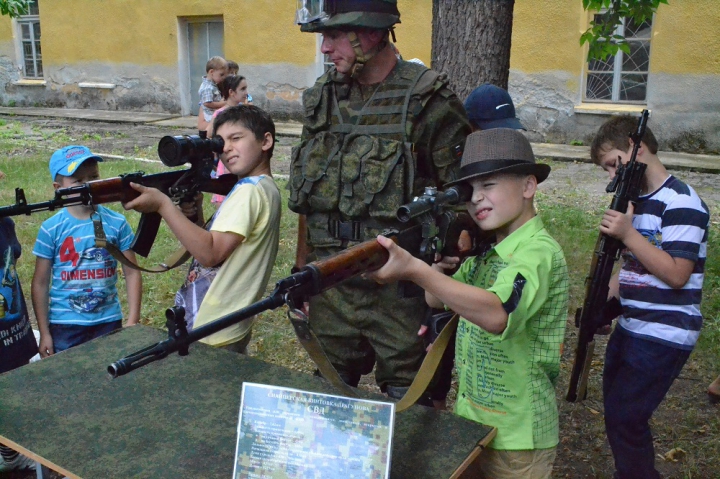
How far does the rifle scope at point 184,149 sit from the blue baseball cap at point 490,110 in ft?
4.36

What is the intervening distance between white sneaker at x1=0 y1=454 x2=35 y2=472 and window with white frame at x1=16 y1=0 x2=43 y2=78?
17280mm

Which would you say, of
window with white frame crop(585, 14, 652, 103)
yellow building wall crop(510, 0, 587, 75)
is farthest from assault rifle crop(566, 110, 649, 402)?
window with white frame crop(585, 14, 652, 103)

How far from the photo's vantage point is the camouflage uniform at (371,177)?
285 cm

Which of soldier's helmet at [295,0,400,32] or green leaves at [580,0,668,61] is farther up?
green leaves at [580,0,668,61]

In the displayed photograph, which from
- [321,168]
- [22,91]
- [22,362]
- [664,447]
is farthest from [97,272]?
[22,91]

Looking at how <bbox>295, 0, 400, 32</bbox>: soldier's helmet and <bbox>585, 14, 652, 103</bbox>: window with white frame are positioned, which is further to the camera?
<bbox>585, 14, 652, 103</bbox>: window with white frame

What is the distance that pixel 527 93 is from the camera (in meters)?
12.3

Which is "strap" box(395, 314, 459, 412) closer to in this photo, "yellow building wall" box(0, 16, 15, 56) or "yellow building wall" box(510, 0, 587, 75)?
"yellow building wall" box(510, 0, 587, 75)

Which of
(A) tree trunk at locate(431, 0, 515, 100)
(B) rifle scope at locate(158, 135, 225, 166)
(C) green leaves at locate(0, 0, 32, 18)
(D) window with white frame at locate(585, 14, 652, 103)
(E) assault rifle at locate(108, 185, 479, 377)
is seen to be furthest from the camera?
(D) window with white frame at locate(585, 14, 652, 103)

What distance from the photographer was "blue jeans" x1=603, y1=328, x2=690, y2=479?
2.75 metres

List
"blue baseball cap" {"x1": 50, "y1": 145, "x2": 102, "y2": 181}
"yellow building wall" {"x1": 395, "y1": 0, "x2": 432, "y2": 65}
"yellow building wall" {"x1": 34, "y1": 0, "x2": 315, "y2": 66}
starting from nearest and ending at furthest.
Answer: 1. "blue baseball cap" {"x1": 50, "y1": 145, "x2": 102, "y2": 181}
2. "yellow building wall" {"x1": 395, "y1": 0, "x2": 432, "y2": 65}
3. "yellow building wall" {"x1": 34, "y1": 0, "x2": 315, "y2": 66}

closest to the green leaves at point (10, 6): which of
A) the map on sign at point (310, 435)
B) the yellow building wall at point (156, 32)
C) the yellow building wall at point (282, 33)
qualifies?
the yellow building wall at point (156, 32)

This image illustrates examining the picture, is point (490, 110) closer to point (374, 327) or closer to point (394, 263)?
point (374, 327)

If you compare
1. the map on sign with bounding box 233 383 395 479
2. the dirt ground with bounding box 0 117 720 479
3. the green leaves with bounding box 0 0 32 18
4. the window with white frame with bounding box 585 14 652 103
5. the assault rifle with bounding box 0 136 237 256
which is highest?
the green leaves with bounding box 0 0 32 18
